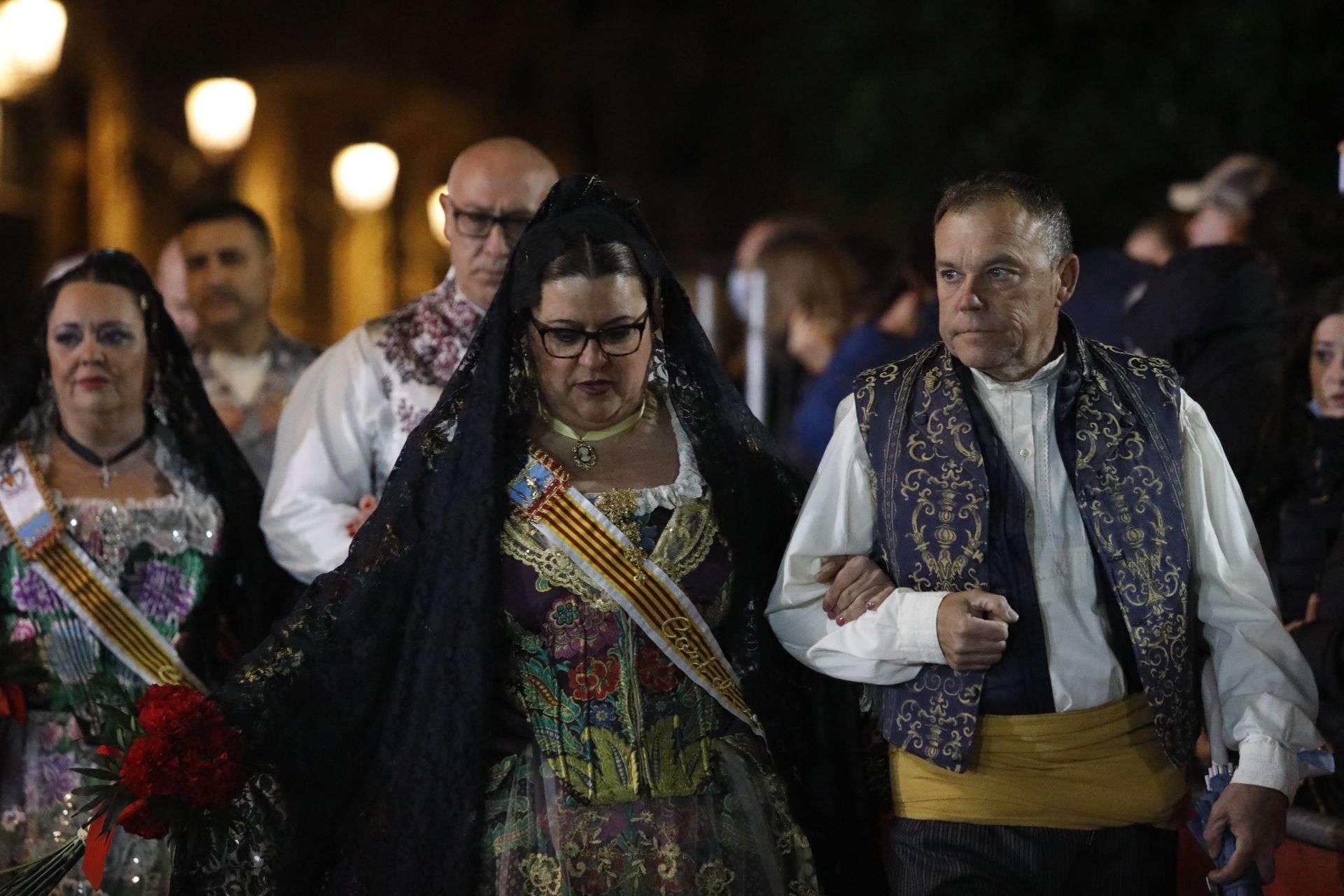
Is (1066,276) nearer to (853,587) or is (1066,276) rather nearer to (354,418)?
(853,587)

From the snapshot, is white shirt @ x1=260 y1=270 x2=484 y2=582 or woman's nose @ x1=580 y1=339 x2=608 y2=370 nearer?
woman's nose @ x1=580 y1=339 x2=608 y2=370

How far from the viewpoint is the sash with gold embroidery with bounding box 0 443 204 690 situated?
4.77 metres

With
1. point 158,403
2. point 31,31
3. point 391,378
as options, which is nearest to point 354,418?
point 391,378

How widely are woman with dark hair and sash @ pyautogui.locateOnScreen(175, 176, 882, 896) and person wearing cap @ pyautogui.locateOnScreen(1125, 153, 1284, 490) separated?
2.22 metres

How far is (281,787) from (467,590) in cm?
60

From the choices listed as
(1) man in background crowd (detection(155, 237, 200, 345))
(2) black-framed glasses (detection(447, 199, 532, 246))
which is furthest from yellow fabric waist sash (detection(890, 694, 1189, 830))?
(1) man in background crowd (detection(155, 237, 200, 345))

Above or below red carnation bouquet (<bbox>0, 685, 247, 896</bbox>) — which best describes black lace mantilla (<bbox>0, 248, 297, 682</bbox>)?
above

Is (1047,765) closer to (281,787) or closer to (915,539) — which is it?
(915,539)

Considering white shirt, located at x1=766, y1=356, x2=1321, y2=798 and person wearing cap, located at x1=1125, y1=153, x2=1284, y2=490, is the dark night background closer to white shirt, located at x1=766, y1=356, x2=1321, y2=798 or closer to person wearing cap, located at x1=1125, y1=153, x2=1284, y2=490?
person wearing cap, located at x1=1125, y1=153, x2=1284, y2=490

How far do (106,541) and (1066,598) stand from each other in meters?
2.65

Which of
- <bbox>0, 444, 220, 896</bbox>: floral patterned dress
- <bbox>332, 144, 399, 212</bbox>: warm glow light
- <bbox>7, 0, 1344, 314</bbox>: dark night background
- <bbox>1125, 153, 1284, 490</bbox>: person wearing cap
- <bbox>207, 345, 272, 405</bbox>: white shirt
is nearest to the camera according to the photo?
<bbox>0, 444, 220, 896</bbox>: floral patterned dress

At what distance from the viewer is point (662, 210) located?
18781mm

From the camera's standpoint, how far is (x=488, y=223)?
5047 millimetres

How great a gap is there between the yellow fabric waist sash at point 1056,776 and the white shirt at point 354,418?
79.0 inches
